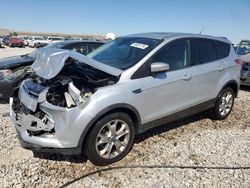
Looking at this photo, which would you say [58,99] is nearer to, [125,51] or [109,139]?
[109,139]

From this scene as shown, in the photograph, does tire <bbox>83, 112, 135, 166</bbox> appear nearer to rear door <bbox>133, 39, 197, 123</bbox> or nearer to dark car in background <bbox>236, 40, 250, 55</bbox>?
rear door <bbox>133, 39, 197, 123</bbox>

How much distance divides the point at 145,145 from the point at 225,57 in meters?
2.61

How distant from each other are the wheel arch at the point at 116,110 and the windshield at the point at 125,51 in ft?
1.95

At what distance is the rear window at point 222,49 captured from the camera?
18.6 ft

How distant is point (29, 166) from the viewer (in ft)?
12.6

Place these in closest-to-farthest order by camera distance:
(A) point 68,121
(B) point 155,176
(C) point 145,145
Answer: (A) point 68,121
(B) point 155,176
(C) point 145,145

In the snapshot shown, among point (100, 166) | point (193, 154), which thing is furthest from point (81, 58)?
point (193, 154)

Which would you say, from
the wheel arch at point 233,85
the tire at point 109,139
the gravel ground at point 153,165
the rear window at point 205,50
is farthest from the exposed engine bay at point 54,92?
the wheel arch at point 233,85

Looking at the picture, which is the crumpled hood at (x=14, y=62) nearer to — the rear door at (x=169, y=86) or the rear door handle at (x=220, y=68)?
the rear door at (x=169, y=86)

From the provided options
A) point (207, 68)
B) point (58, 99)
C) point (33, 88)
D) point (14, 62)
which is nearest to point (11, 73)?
point (14, 62)

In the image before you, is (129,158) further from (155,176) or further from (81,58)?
(81,58)

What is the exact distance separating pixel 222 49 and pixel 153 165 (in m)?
3.09

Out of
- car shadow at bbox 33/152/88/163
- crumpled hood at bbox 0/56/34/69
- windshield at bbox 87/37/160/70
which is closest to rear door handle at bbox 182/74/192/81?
windshield at bbox 87/37/160/70

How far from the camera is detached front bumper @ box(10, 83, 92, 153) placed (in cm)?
350
